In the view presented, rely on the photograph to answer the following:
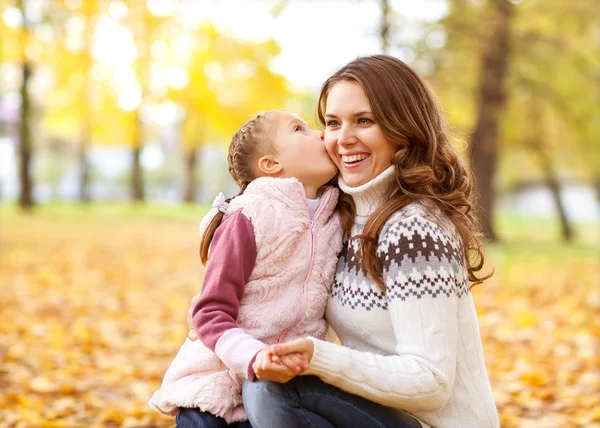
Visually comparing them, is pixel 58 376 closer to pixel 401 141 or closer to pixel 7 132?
pixel 401 141

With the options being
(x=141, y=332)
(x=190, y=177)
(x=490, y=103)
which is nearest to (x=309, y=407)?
(x=141, y=332)

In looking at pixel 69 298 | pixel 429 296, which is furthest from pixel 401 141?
pixel 69 298

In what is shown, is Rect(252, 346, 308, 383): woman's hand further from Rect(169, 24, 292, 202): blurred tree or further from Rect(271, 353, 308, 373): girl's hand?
Rect(169, 24, 292, 202): blurred tree

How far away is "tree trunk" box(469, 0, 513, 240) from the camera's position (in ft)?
33.5

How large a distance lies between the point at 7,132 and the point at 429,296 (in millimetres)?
31830

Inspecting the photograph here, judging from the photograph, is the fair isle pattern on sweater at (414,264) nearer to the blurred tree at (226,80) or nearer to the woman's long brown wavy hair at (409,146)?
the woman's long brown wavy hair at (409,146)

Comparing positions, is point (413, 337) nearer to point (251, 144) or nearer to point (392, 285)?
point (392, 285)

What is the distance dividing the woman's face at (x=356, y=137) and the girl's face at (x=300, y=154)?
7 centimetres

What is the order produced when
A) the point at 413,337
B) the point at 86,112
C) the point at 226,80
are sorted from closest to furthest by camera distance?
1. the point at 413,337
2. the point at 226,80
3. the point at 86,112

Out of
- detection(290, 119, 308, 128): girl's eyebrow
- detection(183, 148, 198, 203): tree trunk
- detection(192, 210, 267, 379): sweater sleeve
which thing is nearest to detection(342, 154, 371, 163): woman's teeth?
detection(290, 119, 308, 128): girl's eyebrow

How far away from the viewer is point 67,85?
57.5 feet

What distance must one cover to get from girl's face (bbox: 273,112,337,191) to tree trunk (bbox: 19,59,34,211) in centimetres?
1522

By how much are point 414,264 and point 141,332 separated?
14.8 feet

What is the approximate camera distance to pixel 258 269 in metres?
2.08
